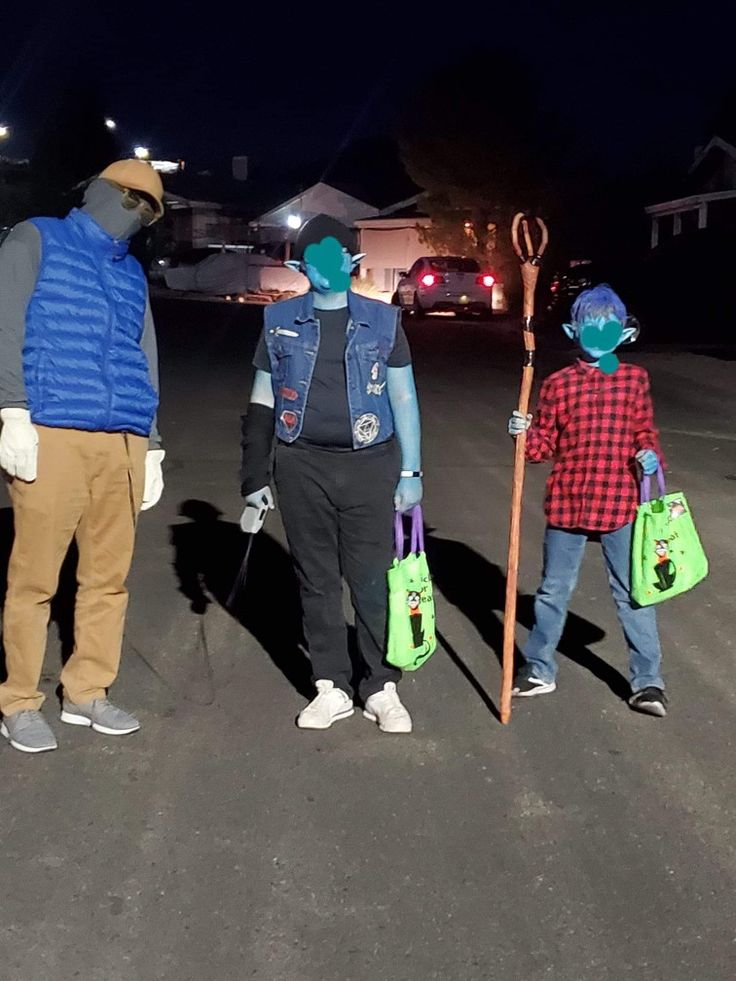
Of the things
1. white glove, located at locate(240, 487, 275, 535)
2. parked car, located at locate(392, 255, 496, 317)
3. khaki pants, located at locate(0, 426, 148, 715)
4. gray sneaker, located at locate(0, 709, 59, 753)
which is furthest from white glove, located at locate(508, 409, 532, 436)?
parked car, located at locate(392, 255, 496, 317)

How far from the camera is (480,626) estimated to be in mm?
6453

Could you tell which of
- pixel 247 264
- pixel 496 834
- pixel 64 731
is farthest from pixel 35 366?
pixel 247 264

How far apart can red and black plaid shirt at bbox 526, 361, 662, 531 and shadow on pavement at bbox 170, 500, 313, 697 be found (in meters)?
1.42

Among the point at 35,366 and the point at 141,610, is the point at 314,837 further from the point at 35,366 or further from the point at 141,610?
the point at 141,610

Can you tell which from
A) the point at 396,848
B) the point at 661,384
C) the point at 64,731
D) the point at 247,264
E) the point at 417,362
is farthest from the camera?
the point at 247,264

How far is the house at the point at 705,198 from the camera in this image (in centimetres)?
3966

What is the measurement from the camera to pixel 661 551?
494 centimetres

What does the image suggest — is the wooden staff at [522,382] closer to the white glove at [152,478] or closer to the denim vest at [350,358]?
the denim vest at [350,358]

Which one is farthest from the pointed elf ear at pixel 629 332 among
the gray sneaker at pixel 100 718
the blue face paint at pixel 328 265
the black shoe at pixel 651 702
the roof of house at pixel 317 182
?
the roof of house at pixel 317 182

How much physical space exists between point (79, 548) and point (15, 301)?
0.93 m

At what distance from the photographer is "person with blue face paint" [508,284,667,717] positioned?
4.93 meters

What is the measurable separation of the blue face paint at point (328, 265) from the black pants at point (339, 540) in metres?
0.59

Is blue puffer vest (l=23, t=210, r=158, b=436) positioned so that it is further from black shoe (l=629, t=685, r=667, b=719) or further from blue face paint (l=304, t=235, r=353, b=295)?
black shoe (l=629, t=685, r=667, b=719)

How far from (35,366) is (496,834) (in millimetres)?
2177
